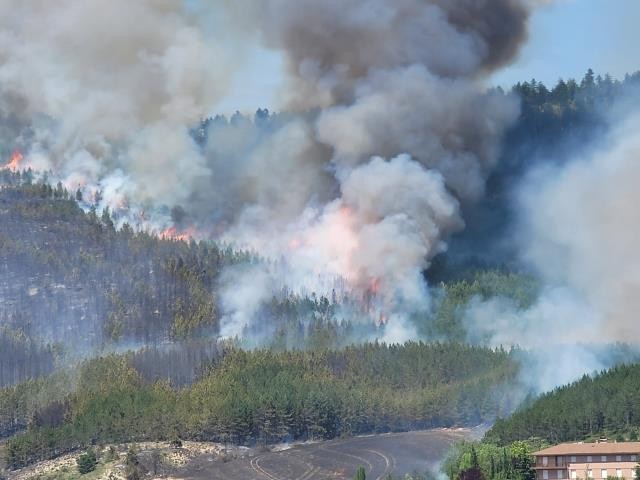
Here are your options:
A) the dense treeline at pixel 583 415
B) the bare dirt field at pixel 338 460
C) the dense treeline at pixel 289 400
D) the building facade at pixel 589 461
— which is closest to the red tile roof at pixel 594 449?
the building facade at pixel 589 461

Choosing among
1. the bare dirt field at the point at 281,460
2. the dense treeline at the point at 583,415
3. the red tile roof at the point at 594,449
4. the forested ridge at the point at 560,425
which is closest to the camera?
the red tile roof at the point at 594,449

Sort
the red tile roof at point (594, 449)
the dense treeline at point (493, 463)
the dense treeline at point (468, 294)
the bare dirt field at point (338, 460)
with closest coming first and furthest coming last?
the dense treeline at point (493, 463) → the red tile roof at point (594, 449) → the bare dirt field at point (338, 460) → the dense treeline at point (468, 294)

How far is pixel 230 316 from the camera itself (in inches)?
7219

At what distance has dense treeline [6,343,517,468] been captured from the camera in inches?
5615

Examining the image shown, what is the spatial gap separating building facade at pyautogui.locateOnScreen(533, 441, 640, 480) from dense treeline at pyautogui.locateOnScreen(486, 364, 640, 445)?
5772 mm

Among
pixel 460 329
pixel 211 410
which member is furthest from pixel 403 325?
pixel 211 410

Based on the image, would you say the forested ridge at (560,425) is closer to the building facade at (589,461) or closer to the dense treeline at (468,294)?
the building facade at (589,461)

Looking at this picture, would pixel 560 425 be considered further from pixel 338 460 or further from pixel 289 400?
pixel 289 400

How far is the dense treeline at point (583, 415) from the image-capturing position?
119375 mm

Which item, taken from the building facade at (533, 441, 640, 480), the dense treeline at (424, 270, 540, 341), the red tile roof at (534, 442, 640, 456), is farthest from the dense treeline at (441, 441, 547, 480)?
the dense treeline at (424, 270, 540, 341)

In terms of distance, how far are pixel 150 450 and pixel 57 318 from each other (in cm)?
4910

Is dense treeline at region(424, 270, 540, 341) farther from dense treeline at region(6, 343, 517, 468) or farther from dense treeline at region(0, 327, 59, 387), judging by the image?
dense treeline at region(0, 327, 59, 387)

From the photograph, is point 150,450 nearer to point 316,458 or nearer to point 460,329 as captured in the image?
point 316,458

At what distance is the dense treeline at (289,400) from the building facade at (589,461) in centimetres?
2627
